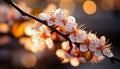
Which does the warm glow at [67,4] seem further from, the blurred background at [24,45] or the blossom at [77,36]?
the blossom at [77,36]

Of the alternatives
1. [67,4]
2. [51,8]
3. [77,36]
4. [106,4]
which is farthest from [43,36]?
[106,4]

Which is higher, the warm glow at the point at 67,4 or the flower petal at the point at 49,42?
the warm glow at the point at 67,4

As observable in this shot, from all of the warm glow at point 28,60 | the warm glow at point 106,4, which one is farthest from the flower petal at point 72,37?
the warm glow at point 106,4

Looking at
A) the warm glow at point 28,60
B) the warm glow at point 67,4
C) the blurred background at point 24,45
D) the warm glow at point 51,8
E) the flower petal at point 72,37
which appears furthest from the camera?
the warm glow at point 67,4

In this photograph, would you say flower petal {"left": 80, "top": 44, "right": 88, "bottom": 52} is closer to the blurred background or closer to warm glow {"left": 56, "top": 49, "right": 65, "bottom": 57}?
warm glow {"left": 56, "top": 49, "right": 65, "bottom": 57}

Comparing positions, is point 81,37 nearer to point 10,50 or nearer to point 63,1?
point 10,50
